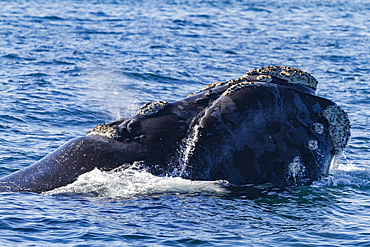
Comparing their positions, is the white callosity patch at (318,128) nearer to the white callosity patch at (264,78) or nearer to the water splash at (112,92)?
the white callosity patch at (264,78)

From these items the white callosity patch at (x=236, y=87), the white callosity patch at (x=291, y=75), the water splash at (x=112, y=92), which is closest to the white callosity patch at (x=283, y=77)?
the white callosity patch at (x=291, y=75)

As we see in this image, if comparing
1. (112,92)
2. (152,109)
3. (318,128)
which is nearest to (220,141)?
(152,109)

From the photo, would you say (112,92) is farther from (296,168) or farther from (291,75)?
(296,168)

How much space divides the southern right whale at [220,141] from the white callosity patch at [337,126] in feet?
0.04

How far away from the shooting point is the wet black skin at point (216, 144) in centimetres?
705

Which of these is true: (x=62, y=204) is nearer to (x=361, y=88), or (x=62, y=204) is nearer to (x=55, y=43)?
(x=361, y=88)

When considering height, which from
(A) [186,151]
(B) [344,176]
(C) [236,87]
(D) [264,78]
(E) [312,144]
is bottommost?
(B) [344,176]

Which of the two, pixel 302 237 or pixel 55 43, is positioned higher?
pixel 55 43

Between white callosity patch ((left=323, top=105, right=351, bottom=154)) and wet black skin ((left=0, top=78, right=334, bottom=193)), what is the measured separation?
0.67ft

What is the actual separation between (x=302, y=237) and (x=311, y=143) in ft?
4.22

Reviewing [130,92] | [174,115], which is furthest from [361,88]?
[174,115]

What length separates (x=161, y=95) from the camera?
15539mm

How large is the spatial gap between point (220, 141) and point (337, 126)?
62.7 inches

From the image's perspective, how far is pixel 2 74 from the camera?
1706 cm
